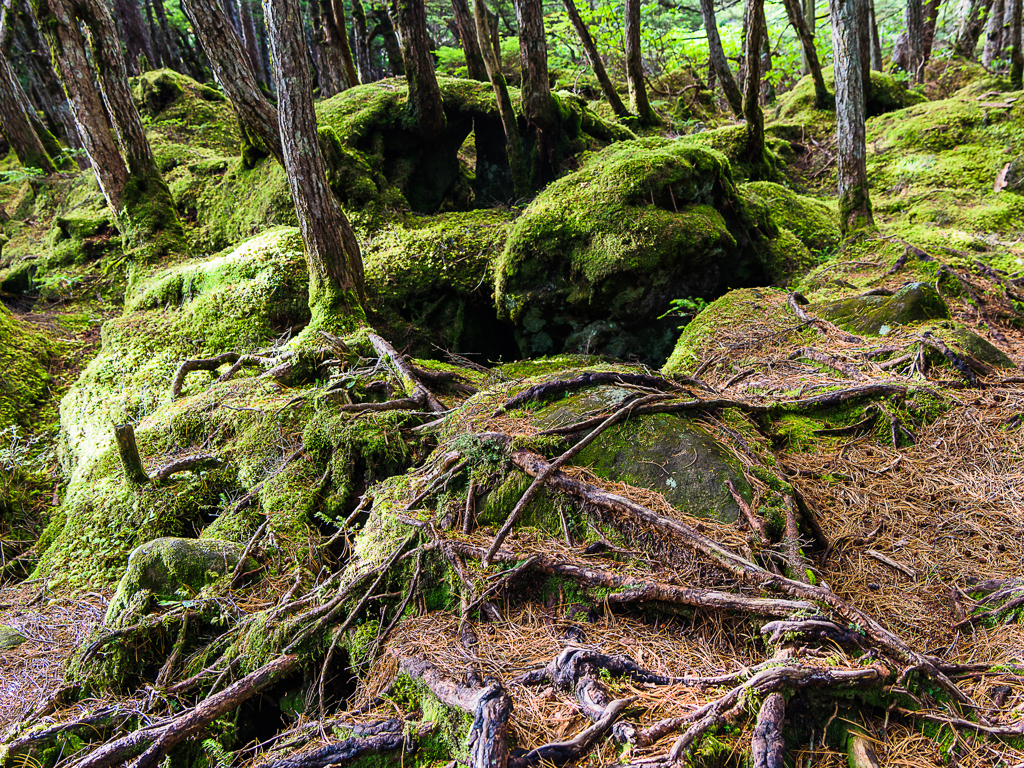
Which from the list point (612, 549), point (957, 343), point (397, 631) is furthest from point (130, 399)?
point (957, 343)

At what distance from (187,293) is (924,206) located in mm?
10605

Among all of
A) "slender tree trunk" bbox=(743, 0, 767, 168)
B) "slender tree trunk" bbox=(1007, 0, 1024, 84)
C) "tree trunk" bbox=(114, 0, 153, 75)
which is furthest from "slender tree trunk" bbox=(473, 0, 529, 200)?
"tree trunk" bbox=(114, 0, 153, 75)

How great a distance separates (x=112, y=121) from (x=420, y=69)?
4589 mm

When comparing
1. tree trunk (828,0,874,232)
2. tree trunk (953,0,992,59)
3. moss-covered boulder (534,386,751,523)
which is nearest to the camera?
moss-covered boulder (534,386,751,523)

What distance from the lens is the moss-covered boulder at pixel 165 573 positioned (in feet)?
10.4

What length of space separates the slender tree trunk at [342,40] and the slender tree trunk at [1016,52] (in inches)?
465

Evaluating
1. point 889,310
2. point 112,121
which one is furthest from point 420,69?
point 889,310

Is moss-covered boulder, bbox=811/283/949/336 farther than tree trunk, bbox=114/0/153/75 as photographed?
No

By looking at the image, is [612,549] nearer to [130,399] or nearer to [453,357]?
[453,357]

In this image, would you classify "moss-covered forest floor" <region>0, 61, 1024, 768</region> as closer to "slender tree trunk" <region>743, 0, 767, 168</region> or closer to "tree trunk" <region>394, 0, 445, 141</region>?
"tree trunk" <region>394, 0, 445, 141</region>

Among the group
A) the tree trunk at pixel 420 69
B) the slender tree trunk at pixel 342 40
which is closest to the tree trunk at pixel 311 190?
the tree trunk at pixel 420 69

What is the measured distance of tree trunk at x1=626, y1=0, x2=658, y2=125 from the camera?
380 inches

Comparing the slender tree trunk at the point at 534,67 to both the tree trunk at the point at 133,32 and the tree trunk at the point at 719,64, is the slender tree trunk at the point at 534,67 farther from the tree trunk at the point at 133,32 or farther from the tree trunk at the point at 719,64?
the tree trunk at the point at 133,32

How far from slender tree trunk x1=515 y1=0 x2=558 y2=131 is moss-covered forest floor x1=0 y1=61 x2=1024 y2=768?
1.49 meters
